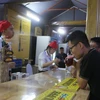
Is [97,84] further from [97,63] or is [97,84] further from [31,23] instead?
[31,23]

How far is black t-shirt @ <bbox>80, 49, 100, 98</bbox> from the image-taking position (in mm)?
1432

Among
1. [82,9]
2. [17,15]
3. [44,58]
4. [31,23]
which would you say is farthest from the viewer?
[82,9]

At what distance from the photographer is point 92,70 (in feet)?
4.71

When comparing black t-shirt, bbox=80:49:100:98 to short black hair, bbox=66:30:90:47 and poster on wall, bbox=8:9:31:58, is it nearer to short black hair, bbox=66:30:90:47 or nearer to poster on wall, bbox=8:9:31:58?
short black hair, bbox=66:30:90:47

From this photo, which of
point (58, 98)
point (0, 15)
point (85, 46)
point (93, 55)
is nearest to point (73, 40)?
point (85, 46)

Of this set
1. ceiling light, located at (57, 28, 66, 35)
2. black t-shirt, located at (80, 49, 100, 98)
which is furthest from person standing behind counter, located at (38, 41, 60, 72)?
ceiling light, located at (57, 28, 66, 35)

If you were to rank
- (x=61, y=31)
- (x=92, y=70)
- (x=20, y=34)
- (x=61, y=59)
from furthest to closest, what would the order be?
(x=61, y=31)
(x=61, y=59)
(x=20, y=34)
(x=92, y=70)

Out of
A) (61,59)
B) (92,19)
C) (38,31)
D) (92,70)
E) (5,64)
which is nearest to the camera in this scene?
(92,70)

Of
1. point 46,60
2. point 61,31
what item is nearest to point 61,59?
point 46,60

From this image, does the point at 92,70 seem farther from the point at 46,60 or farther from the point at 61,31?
the point at 61,31

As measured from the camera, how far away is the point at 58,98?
1331 millimetres

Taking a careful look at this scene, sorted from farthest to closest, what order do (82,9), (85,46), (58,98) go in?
(82,9), (85,46), (58,98)

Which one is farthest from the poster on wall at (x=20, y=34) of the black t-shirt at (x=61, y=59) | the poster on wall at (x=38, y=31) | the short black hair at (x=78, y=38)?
the short black hair at (x=78, y=38)

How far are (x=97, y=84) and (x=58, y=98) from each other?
0.38 m
